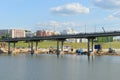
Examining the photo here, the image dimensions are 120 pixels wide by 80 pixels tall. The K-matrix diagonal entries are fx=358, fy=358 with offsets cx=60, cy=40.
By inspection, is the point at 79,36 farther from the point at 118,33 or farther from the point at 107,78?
the point at 107,78

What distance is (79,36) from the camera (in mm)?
194125

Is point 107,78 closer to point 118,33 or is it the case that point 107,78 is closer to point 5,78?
point 5,78

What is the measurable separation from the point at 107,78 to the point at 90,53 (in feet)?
390

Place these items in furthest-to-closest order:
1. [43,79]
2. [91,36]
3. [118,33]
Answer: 1. [91,36]
2. [118,33]
3. [43,79]

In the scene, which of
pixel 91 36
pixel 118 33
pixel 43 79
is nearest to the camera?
pixel 43 79

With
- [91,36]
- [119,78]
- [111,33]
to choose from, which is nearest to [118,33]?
[111,33]

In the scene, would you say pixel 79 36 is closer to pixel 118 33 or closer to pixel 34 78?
pixel 118 33

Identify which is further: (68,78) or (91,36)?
(91,36)

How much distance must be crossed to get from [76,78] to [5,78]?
47.9 ft

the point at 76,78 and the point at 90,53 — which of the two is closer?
the point at 76,78

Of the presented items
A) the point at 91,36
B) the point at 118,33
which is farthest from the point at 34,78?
the point at 91,36

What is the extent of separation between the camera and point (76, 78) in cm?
7438

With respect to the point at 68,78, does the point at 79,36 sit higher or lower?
higher

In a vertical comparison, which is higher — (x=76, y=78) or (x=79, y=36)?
(x=79, y=36)
